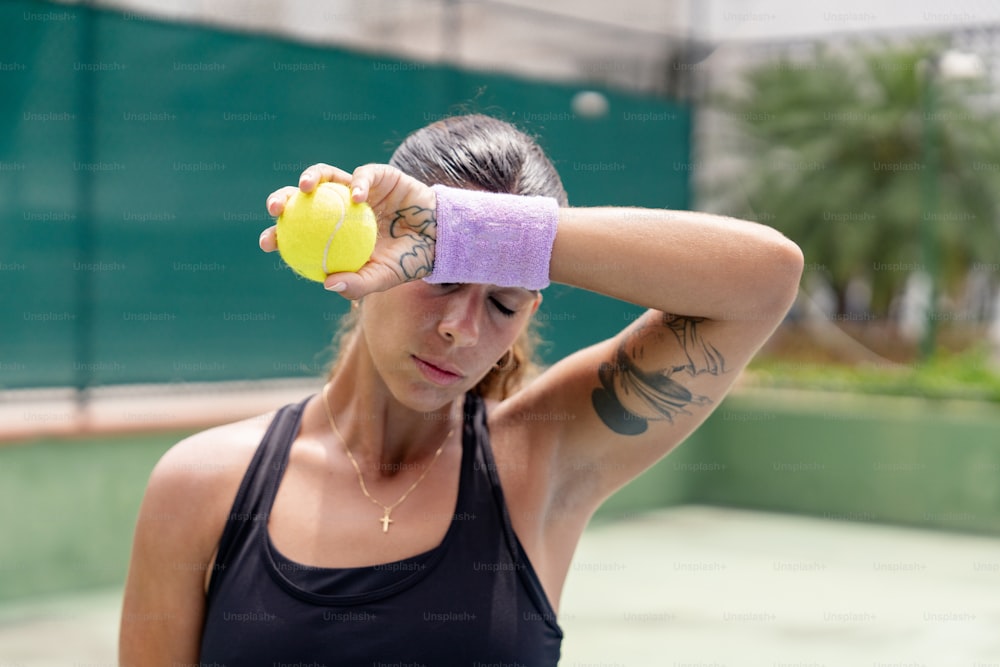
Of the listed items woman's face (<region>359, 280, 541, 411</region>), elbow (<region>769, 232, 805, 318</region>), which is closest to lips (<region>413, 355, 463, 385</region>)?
woman's face (<region>359, 280, 541, 411</region>)

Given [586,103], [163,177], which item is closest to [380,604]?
[163,177]

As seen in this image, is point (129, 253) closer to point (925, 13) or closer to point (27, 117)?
point (27, 117)

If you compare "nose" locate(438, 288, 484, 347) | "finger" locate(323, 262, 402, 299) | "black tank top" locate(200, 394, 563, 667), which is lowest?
"black tank top" locate(200, 394, 563, 667)

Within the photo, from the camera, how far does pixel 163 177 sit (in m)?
5.95

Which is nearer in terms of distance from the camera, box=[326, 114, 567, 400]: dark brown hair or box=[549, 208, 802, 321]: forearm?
box=[549, 208, 802, 321]: forearm

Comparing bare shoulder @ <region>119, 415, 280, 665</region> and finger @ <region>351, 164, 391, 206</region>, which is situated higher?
finger @ <region>351, 164, 391, 206</region>

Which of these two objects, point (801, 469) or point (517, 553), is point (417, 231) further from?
point (801, 469)

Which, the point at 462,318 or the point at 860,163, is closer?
the point at 462,318

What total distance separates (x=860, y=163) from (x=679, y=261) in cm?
1415

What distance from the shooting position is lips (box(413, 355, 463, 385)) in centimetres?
162

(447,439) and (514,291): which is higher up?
(514,291)

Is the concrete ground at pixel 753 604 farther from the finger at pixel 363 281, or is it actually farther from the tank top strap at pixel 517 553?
the finger at pixel 363 281

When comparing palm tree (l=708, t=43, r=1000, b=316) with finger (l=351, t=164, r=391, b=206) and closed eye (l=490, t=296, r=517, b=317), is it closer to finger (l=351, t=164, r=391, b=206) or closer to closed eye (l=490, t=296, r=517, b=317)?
closed eye (l=490, t=296, r=517, b=317)

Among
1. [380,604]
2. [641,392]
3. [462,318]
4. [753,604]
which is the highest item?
[462,318]
